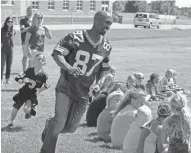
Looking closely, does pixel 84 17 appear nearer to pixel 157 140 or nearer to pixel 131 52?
pixel 131 52

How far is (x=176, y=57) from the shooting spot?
23.7m

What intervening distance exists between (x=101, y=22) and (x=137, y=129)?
4.82ft

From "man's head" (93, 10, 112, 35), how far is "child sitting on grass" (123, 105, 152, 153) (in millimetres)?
1126

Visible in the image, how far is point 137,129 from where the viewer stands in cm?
630

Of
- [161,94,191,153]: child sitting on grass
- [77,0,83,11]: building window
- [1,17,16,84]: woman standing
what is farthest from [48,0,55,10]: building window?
[161,94,191,153]: child sitting on grass

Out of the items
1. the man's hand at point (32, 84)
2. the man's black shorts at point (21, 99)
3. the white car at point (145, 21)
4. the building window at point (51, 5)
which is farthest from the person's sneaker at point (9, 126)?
the building window at point (51, 5)

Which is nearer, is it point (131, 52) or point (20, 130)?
point (20, 130)

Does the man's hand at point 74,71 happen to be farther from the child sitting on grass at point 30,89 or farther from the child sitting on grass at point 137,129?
the child sitting on grass at point 30,89

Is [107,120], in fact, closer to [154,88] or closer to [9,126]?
[9,126]

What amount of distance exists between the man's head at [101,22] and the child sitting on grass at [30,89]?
2.55 metres

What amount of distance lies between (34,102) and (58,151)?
1632 millimetres

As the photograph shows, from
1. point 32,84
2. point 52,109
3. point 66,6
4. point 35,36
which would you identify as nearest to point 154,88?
point 52,109

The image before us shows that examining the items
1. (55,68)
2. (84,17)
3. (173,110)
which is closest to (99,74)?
(173,110)

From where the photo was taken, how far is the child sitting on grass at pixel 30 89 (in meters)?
8.05
